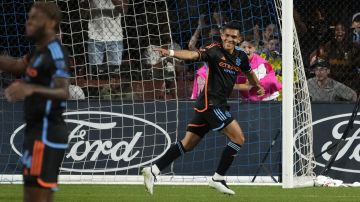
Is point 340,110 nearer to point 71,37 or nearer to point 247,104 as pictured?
point 247,104

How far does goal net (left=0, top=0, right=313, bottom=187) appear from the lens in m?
14.4

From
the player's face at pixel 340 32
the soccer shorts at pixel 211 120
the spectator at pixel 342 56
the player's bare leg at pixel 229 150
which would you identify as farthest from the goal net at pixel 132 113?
the soccer shorts at pixel 211 120

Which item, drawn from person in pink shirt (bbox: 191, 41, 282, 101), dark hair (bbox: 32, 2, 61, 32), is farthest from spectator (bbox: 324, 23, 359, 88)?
dark hair (bbox: 32, 2, 61, 32)

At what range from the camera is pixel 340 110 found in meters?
14.5

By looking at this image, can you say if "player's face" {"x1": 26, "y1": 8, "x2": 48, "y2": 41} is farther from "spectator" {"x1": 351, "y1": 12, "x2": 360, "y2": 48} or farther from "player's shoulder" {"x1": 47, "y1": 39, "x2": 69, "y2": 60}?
"spectator" {"x1": 351, "y1": 12, "x2": 360, "y2": 48}

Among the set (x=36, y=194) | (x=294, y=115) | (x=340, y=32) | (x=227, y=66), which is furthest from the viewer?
(x=340, y=32)

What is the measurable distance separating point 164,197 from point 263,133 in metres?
3.58

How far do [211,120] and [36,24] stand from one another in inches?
235

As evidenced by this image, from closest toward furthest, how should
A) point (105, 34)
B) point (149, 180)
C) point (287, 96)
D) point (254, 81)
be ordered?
point (149, 180) → point (254, 81) → point (287, 96) → point (105, 34)

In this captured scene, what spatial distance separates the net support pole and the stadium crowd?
1.31m

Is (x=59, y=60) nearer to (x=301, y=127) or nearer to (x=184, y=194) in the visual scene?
(x=184, y=194)

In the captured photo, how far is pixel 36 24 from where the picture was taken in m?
6.10

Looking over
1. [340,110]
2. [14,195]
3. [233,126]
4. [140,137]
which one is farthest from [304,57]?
[14,195]

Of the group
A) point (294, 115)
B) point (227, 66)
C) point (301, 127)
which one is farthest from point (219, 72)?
point (301, 127)
